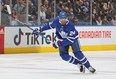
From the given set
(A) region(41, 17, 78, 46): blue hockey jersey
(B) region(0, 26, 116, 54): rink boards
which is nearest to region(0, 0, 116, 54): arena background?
(B) region(0, 26, 116, 54): rink boards

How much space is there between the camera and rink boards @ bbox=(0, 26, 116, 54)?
20469mm

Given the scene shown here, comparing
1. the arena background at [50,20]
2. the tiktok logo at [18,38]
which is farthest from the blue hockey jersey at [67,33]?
the tiktok logo at [18,38]

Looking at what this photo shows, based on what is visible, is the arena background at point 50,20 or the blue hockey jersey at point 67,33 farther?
the arena background at point 50,20

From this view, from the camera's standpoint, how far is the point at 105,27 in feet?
79.4

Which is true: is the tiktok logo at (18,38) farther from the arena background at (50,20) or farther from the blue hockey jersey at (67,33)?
the blue hockey jersey at (67,33)

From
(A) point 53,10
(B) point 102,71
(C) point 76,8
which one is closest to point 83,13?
(C) point 76,8

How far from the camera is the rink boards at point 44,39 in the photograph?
20.5 meters

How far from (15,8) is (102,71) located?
852 centimetres

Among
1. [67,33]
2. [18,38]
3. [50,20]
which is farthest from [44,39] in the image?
[67,33]

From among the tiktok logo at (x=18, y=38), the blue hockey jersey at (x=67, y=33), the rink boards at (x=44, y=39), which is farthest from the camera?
the tiktok logo at (x=18, y=38)

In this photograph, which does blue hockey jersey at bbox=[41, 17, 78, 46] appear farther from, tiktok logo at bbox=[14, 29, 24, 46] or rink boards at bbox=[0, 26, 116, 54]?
tiktok logo at bbox=[14, 29, 24, 46]

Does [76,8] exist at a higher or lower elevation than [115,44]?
higher

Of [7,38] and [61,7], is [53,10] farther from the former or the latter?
[7,38]

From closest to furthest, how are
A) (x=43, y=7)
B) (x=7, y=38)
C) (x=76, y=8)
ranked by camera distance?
(x=7, y=38), (x=43, y=7), (x=76, y=8)
